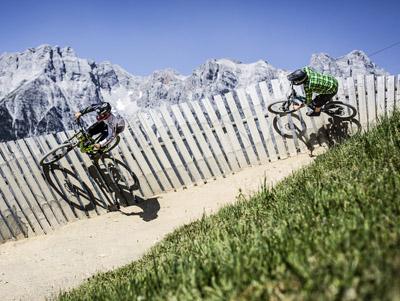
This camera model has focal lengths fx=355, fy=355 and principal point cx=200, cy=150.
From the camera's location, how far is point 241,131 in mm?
11148

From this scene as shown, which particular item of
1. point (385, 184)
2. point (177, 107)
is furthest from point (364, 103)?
point (385, 184)

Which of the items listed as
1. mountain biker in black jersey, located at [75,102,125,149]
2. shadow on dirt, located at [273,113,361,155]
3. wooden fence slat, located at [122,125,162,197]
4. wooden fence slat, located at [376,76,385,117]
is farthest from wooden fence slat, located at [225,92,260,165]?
wooden fence slat, located at [376,76,385,117]

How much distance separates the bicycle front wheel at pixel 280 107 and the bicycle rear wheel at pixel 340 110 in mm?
1130

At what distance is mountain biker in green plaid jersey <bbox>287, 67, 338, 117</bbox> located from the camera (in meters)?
9.74

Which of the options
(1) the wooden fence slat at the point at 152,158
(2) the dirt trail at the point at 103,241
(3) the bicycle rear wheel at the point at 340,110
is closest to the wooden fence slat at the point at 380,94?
(3) the bicycle rear wheel at the point at 340,110

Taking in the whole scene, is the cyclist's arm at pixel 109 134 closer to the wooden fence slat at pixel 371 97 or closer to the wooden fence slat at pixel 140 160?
the wooden fence slat at pixel 140 160

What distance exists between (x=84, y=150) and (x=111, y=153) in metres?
1.17

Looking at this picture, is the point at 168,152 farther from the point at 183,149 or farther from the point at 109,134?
A: the point at 109,134

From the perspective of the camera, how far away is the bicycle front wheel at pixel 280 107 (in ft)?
36.6

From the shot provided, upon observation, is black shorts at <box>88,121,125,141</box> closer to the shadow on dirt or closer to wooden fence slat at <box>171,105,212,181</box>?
wooden fence slat at <box>171,105,212,181</box>

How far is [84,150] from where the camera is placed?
880 cm

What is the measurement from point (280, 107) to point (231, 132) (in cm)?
180

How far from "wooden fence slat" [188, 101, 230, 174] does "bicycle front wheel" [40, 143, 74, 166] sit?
12.8 feet

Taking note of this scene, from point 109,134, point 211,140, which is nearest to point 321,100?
point 211,140
